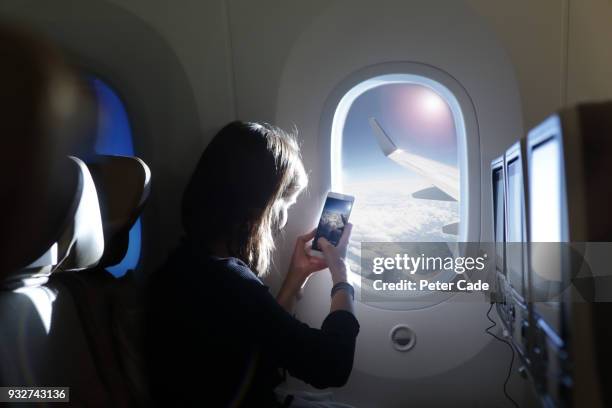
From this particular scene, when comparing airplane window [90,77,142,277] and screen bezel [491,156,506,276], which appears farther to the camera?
airplane window [90,77,142,277]

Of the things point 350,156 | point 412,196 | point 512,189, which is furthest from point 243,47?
point 512,189

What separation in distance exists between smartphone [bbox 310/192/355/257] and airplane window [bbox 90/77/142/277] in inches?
29.1

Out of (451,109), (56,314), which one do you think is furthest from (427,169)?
(56,314)

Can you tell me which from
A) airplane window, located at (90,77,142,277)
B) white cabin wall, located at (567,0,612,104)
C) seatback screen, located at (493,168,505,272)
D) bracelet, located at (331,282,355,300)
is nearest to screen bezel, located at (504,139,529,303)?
seatback screen, located at (493,168,505,272)

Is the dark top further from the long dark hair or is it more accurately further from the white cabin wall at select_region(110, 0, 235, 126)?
the white cabin wall at select_region(110, 0, 235, 126)

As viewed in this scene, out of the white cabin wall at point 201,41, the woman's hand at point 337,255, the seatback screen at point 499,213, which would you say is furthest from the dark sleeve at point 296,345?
the white cabin wall at point 201,41

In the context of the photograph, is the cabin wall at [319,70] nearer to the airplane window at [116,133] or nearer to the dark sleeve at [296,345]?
the airplane window at [116,133]

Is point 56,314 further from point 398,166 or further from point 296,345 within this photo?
point 398,166

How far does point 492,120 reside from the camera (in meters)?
1.73

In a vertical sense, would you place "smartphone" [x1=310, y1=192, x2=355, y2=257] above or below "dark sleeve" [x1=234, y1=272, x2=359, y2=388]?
above

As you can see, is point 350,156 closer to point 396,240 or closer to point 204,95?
point 396,240

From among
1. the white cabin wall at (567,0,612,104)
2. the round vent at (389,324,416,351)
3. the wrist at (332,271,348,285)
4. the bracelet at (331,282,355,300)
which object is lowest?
the round vent at (389,324,416,351)

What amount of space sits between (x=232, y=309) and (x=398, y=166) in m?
0.96

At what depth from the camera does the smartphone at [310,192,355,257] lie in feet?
5.73
